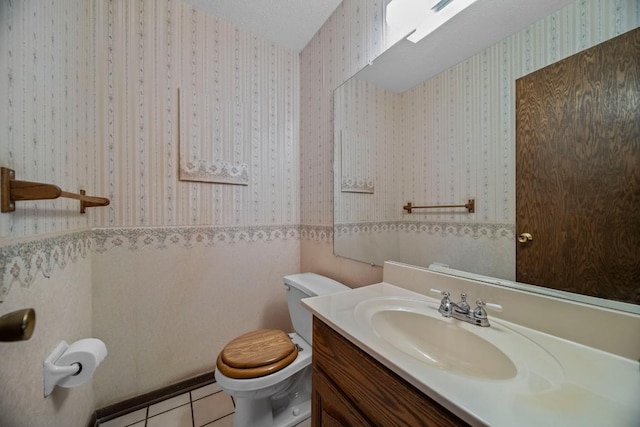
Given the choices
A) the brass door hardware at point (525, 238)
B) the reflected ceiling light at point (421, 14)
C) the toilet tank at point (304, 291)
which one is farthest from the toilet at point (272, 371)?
the reflected ceiling light at point (421, 14)

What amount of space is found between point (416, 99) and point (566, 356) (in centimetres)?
93

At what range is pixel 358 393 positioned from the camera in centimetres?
56

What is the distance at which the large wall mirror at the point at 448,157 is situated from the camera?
24.9 inches

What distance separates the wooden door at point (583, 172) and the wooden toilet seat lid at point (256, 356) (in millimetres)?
955

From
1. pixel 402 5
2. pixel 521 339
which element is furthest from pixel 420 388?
pixel 402 5

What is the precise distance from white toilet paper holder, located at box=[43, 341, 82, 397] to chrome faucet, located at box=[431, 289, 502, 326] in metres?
1.25

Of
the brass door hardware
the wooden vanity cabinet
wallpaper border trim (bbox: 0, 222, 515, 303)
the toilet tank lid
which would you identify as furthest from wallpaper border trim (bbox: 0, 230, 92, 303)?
the brass door hardware

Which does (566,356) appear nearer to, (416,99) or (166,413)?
(416,99)

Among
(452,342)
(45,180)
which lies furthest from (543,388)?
(45,180)

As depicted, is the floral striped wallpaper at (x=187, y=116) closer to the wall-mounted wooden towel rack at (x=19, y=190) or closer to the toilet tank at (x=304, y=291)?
the toilet tank at (x=304, y=291)

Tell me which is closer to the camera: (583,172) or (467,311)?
(583,172)

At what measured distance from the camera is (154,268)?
127cm

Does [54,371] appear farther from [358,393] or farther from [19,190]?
[358,393]

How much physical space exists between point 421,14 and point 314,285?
1.33 metres
